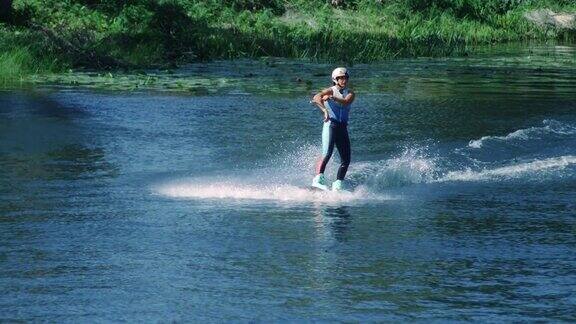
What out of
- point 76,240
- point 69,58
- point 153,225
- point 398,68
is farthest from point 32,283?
point 398,68

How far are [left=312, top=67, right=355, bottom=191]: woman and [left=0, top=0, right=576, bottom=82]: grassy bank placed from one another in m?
16.8

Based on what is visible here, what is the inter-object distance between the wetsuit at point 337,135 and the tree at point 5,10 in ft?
84.0

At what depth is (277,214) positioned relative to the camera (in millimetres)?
12453

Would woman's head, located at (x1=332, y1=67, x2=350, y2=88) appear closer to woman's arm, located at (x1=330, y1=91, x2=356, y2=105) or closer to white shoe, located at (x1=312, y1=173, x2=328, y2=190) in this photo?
woman's arm, located at (x1=330, y1=91, x2=356, y2=105)

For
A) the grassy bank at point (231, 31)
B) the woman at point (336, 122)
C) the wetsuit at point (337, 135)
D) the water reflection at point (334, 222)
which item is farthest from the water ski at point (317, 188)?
the grassy bank at point (231, 31)

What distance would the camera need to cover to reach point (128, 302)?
339 inches

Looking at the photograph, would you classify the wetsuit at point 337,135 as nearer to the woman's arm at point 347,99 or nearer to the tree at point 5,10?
the woman's arm at point 347,99

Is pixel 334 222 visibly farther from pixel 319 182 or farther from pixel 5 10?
pixel 5 10

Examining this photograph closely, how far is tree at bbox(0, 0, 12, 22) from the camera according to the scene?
37678 millimetres

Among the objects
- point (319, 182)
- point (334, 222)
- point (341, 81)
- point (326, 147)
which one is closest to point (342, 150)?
point (326, 147)

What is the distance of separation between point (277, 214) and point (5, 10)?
90.4 feet

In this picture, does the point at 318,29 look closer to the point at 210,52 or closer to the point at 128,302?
the point at 210,52

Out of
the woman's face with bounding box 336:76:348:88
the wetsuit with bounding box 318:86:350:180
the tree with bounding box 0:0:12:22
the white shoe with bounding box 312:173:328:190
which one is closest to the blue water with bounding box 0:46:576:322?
the white shoe with bounding box 312:173:328:190

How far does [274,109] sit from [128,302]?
15.8m
